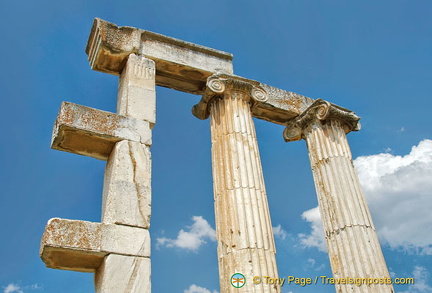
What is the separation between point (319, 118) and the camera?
13945 mm

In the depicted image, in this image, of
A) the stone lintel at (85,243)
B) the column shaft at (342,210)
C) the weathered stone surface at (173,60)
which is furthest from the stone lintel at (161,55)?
the stone lintel at (85,243)

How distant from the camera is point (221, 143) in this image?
11.6 m

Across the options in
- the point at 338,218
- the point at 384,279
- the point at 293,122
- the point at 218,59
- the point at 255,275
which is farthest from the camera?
the point at 293,122

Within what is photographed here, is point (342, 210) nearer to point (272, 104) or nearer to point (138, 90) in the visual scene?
point (272, 104)

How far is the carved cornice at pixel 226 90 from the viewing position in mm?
12250

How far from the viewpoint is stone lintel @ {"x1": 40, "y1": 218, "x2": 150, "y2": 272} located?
7754 millimetres

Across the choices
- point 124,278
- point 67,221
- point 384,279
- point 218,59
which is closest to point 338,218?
point 384,279

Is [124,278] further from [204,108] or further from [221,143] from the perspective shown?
[204,108]

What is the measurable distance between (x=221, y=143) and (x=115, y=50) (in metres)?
3.72

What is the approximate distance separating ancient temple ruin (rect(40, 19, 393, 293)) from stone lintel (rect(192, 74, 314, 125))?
0.13ft

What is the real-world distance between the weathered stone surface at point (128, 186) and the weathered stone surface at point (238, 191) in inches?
80.8

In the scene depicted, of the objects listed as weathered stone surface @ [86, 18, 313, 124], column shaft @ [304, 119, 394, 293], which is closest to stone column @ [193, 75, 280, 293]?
weathered stone surface @ [86, 18, 313, 124]

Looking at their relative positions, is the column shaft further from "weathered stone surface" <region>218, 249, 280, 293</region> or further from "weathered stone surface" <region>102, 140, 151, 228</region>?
"weathered stone surface" <region>102, 140, 151, 228</region>

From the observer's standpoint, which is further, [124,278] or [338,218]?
[338,218]
